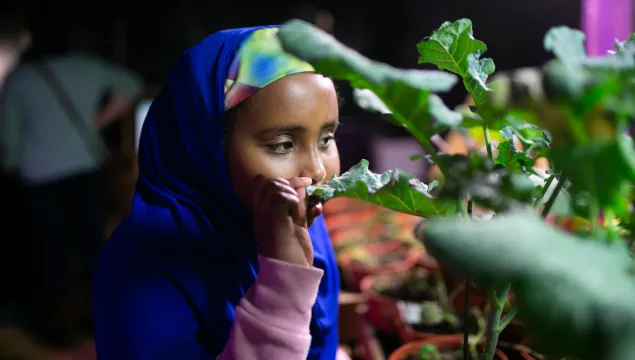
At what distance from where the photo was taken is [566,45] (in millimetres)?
531

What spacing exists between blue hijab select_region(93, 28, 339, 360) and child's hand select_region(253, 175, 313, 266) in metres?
0.12

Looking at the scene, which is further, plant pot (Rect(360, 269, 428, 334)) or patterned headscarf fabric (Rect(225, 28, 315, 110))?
plant pot (Rect(360, 269, 428, 334))

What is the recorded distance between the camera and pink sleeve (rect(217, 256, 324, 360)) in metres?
0.71

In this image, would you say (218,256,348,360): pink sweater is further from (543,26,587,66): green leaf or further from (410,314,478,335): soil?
(410,314,478,335): soil

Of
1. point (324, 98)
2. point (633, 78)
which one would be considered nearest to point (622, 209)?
point (633, 78)

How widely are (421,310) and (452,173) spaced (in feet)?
3.57

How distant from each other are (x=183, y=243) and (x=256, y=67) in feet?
0.93

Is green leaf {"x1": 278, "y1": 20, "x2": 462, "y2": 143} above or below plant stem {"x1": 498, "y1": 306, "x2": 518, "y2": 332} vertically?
above

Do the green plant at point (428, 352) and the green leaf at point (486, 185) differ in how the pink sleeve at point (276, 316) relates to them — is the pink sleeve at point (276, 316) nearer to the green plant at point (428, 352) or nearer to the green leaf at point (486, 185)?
the green leaf at point (486, 185)

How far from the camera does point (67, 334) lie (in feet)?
8.91

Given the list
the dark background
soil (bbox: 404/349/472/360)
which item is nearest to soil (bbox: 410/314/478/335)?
soil (bbox: 404/349/472/360)

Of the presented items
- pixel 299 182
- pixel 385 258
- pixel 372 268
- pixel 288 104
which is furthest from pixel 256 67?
pixel 385 258

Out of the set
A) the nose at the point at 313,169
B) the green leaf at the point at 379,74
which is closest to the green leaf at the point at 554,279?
the green leaf at the point at 379,74

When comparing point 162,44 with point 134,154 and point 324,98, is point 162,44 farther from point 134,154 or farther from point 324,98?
point 324,98
